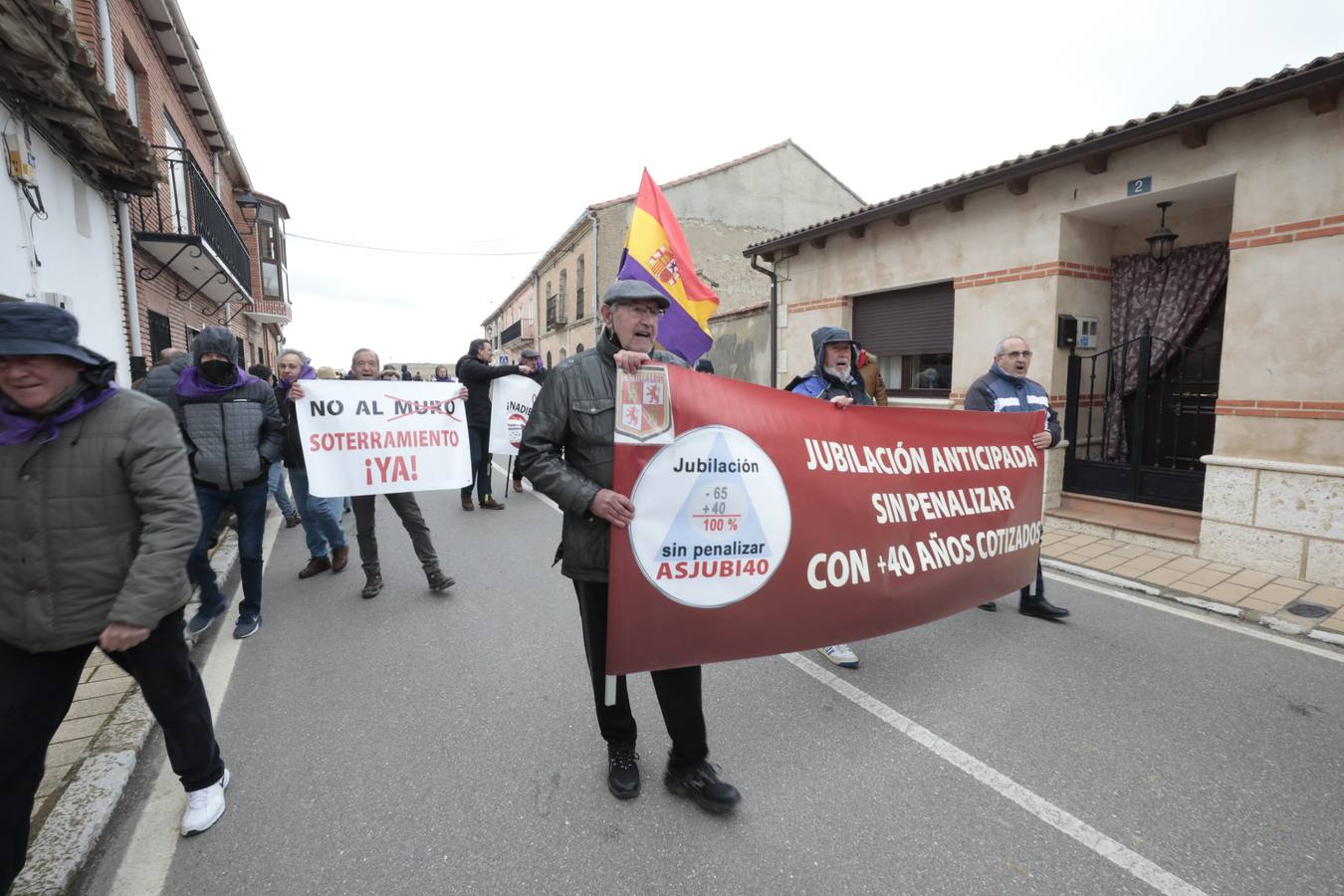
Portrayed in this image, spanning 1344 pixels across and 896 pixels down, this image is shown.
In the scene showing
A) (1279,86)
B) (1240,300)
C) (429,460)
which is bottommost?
(429,460)

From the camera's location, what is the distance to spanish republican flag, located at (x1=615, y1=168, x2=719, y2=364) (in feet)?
17.1

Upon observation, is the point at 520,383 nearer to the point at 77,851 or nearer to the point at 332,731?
the point at 332,731

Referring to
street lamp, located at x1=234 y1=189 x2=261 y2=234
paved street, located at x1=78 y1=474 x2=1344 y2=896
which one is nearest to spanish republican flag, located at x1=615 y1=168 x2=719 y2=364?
paved street, located at x1=78 y1=474 x2=1344 y2=896

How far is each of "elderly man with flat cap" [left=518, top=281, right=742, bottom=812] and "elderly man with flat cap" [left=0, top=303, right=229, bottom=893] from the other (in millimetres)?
1214

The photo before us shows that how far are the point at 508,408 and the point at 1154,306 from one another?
320 inches

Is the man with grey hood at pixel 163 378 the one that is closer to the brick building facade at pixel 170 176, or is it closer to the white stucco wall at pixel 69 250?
the white stucco wall at pixel 69 250

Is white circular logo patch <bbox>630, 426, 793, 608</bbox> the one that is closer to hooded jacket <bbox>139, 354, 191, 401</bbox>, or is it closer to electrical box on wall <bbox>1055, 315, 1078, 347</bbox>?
hooded jacket <bbox>139, 354, 191, 401</bbox>

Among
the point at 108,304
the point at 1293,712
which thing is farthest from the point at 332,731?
the point at 108,304

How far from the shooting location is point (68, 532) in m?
1.98

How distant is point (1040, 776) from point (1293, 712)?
1.68 metres

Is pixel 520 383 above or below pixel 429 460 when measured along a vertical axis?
above

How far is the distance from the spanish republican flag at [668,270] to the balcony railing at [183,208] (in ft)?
24.3

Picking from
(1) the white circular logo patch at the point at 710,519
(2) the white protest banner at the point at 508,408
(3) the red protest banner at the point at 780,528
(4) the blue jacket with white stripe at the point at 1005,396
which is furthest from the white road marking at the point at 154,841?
(2) the white protest banner at the point at 508,408

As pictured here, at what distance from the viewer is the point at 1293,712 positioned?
3154 millimetres
